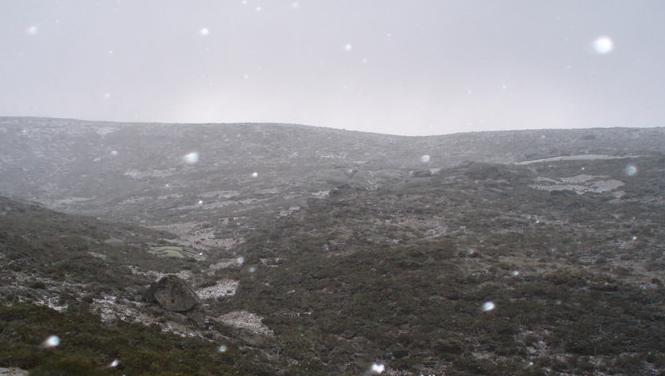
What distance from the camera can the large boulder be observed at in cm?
1888

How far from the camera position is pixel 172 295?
19.2 meters

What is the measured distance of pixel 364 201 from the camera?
43438mm

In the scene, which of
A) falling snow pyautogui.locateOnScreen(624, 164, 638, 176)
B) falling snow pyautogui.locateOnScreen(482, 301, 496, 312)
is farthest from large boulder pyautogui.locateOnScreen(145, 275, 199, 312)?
falling snow pyautogui.locateOnScreen(624, 164, 638, 176)

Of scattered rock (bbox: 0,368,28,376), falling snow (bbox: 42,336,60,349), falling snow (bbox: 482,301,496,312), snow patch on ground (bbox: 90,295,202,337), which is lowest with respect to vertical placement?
falling snow (bbox: 482,301,496,312)

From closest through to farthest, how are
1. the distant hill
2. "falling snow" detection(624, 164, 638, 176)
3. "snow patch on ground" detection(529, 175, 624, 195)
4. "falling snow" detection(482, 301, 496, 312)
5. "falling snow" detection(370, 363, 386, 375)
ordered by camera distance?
"falling snow" detection(370, 363, 386, 375) < "falling snow" detection(482, 301, 496, 312) < "snow patch on ground" detection(529, 175, 624, 195) < "falling snow" detection(624, 164, 638, 176) < the distant hill

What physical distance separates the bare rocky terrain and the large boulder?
1.11 ft

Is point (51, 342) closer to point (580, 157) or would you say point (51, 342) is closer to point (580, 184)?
point (580, 184)

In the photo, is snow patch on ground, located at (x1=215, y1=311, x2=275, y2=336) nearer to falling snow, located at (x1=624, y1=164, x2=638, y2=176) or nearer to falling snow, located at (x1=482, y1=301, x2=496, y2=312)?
falling snow, located at (x1=482, y1=301, x2=496, y2=312)

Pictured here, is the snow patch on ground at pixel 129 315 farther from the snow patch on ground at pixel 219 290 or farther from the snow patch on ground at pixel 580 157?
the snow patch on ground at pixel 580 157

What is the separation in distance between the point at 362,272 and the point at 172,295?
1170 cm

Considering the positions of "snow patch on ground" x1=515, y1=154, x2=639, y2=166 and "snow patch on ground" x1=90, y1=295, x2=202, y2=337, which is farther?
"snow patch on ground" x1=515, y1=154, x2=639, y2=166

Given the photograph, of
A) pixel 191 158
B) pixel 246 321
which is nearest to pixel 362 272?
pixel 246 321

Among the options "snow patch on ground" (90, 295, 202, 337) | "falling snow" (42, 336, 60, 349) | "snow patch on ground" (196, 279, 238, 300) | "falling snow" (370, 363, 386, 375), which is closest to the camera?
"falling snow" (42, 336, 60, 349)

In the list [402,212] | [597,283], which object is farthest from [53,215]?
[597,283]
